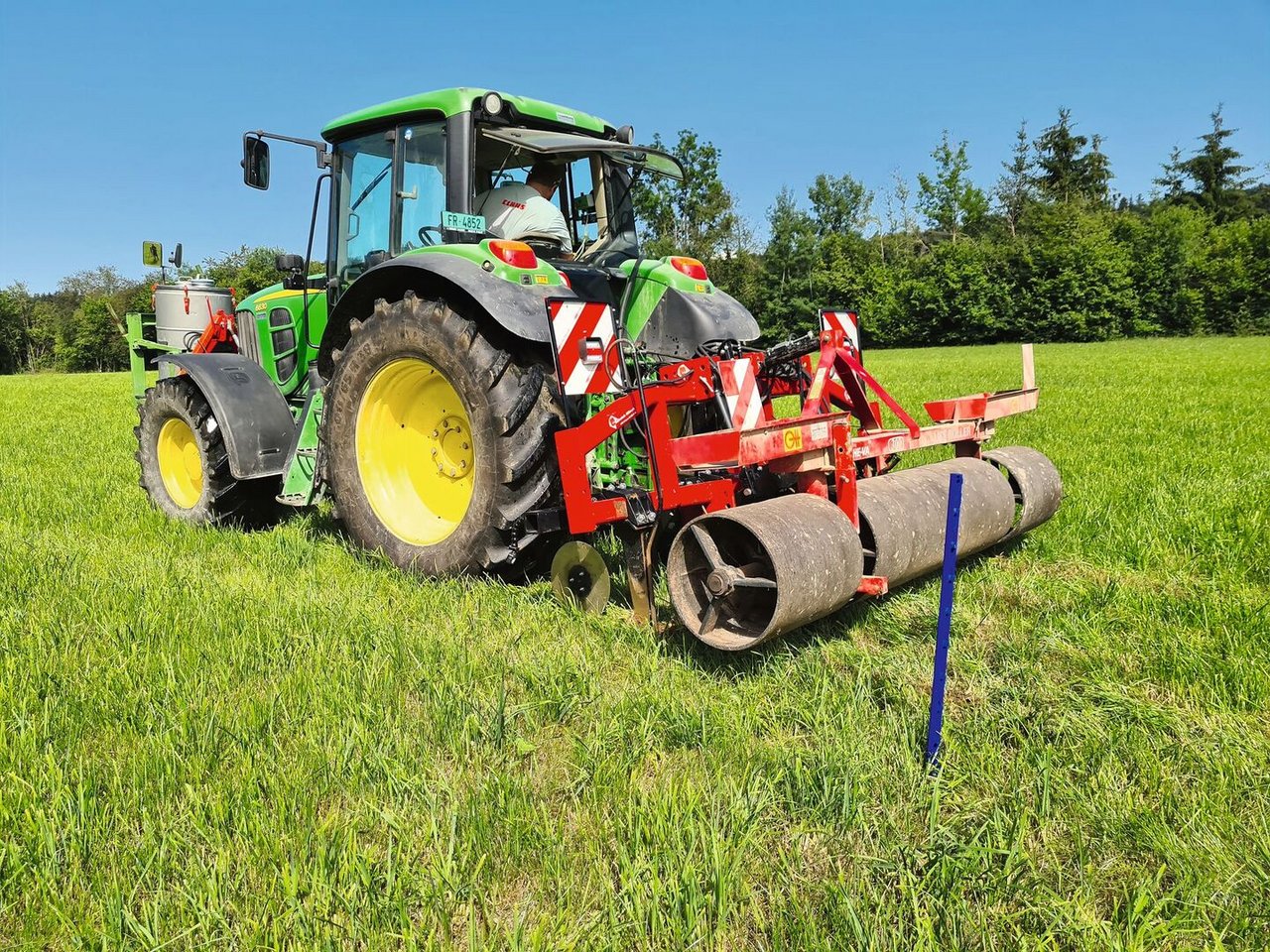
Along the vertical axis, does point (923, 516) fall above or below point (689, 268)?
below

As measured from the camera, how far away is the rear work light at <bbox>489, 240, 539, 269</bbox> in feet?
12.7

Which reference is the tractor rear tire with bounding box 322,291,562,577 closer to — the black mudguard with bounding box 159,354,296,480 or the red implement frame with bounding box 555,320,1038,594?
the red implement frame with bounding box 555,320,1038,594

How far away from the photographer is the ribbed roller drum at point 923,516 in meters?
3.22

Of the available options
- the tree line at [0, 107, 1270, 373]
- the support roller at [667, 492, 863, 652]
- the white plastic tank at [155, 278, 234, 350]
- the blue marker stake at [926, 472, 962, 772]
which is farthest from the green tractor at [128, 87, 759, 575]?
the tree line at [0, 107, 1270, 373]

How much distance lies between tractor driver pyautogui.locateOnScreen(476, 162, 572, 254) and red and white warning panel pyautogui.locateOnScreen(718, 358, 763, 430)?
158 cm

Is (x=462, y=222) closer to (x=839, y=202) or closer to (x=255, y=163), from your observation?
(x=255, y=163)

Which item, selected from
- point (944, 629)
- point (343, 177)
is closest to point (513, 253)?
point (343, 177)

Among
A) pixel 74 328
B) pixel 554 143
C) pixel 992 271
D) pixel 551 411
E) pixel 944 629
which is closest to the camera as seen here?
pixel 944 629

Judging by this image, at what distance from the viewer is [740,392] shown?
3619 mm

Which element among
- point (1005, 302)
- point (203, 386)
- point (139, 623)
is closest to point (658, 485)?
point (139, 623)

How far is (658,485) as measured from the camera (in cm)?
317

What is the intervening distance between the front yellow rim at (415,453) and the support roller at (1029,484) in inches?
104

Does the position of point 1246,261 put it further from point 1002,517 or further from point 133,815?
point 133,815

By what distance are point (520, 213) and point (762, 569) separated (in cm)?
256
